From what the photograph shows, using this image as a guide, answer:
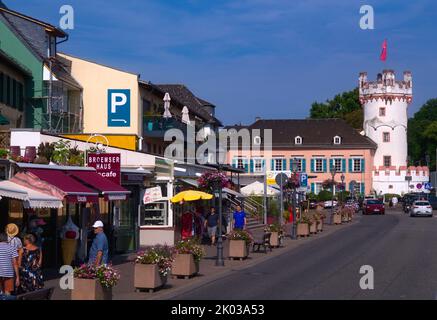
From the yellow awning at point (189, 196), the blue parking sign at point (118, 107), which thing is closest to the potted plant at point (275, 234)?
the yellow awning at point (189, 196)

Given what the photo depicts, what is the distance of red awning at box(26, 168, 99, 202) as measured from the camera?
20.6m

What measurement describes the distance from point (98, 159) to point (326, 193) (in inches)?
2816

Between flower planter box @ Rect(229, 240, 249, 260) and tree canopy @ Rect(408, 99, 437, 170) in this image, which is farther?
tree canopy @ Rect(408, 99, 437, 170)

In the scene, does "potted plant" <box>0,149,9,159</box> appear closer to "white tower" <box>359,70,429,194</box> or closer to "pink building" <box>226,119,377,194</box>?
"pink building" <box>226,119,377,194</box>

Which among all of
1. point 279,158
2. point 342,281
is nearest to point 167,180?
point 342,281

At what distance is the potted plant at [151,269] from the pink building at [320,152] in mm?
85271

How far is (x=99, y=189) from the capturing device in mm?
22516

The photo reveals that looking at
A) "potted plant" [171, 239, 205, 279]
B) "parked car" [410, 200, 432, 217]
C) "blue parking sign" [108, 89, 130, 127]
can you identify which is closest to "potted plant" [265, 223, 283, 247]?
"potted plant" [171, 239, 205, 279]

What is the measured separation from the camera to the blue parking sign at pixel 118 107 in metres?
47.4

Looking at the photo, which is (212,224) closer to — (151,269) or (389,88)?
(151,269)

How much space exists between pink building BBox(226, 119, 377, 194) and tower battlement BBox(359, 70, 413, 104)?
5808mm

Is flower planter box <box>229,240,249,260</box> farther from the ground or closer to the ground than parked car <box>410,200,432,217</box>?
closer to the ground

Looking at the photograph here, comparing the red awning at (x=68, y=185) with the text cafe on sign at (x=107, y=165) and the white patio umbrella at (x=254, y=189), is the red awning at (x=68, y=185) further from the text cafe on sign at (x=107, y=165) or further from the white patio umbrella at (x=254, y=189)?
the white patio umbrella at (x=254, y=189)
